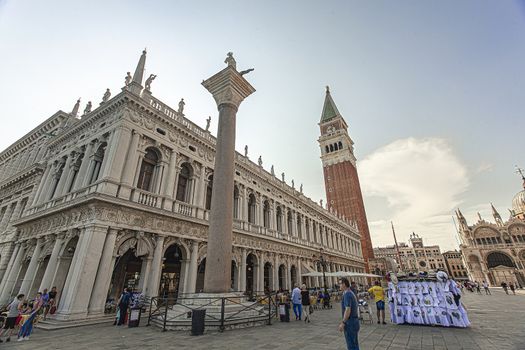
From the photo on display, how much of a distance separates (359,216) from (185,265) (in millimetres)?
44924

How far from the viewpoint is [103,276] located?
36.0 ft

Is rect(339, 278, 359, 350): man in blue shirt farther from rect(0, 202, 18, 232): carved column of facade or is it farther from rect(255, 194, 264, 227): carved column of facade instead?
rect(0, 202, 18, 232): carved column of facade

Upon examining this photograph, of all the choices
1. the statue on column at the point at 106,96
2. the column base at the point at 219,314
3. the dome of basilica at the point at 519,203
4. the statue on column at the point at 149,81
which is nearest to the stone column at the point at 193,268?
the column base at the point at 219,314

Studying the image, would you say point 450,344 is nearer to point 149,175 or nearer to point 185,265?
point 185,265

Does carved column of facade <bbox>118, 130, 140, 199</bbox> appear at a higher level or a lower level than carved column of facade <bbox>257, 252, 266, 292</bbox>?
higher

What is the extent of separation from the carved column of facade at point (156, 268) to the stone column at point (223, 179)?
17.2 feet

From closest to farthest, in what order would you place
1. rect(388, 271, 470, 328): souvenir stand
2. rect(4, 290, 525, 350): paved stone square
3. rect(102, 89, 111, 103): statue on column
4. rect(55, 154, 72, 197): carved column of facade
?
rect(4, 290, 525, 350): paved stone square → rect(388, 271, 470, 328): souvenir stand → rect(55, 154, 72, 197): carved column of facade → rect(102, 89, 111, 103): statue on column

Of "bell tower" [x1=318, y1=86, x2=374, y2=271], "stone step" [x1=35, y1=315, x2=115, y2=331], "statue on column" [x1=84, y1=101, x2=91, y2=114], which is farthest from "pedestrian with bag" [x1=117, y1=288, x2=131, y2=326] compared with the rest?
"bell tower" [x1=318, y1=86, x2=374, y2=271]

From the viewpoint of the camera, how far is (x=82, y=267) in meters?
10.4

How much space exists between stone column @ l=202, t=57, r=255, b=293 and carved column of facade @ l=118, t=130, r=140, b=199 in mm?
5482

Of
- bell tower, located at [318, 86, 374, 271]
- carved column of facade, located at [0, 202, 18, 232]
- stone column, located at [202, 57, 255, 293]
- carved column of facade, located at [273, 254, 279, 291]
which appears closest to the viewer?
stone column, located at [202, 57, 255, 293]

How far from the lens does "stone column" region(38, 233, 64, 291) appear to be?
12.0 m

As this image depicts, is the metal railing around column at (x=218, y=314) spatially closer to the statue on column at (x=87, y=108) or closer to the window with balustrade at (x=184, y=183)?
the window with balustrade at (x=184, y=183)

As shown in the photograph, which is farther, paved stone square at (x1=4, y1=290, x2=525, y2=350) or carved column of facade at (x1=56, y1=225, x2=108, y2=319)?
carved column of facade at (x1=56, y1=225, x2=108, y2=319)
